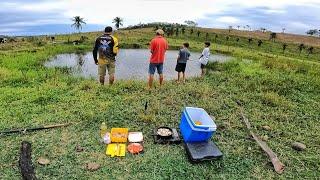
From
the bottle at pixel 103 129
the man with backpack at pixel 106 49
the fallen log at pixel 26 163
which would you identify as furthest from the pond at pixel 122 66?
the fallen log at pixel 26 163

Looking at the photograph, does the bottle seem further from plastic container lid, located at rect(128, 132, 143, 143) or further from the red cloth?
the red cloth

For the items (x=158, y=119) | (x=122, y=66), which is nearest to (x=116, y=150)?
(x=158, y=119)

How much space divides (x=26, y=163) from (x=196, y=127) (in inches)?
160

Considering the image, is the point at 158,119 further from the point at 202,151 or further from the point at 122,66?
the point at 122,66

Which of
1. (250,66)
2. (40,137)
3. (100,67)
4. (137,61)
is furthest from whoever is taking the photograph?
(137,61)

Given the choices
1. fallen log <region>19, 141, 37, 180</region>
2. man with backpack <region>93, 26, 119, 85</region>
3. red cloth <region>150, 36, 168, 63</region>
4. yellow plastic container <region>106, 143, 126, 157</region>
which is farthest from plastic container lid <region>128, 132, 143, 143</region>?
man with backpack <region>93, 26, 119, 85</region>

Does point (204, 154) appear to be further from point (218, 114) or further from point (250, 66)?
point (250, 66)

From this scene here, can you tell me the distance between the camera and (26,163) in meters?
7.59

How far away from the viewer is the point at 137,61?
24078mm

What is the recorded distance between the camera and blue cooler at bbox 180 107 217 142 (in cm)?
829

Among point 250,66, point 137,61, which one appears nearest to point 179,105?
point 250,66

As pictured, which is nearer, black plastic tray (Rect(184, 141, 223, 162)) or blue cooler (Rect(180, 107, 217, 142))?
black plastic tray (Rect(184, 141, 223, 162))

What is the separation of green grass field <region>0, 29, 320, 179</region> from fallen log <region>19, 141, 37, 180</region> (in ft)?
0.51

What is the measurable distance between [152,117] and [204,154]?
8.20 ft
